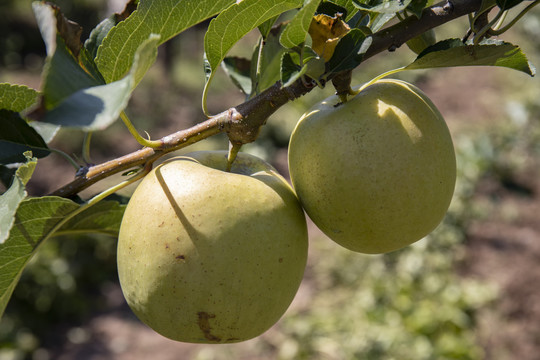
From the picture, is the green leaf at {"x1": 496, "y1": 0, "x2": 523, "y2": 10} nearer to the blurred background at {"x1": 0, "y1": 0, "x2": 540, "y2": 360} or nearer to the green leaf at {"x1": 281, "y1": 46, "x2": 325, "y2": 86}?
the green leaf at {"x1": 281, "y1": 46, "x2": 325, "y2": 86}

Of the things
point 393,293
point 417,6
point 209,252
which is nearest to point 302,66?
point 417,6

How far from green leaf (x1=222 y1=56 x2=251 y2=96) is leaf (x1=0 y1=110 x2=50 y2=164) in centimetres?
33

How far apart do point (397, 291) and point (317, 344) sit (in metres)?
0.58

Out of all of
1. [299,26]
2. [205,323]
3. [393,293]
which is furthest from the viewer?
[393,293]

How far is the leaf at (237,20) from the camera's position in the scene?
2.07 ft

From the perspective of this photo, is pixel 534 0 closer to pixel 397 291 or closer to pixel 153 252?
pixel 153 252

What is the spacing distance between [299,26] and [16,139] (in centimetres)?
45

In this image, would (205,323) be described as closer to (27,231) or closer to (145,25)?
(27,231)

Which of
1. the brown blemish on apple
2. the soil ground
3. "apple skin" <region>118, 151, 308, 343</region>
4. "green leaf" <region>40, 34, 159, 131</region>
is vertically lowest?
the soil ground

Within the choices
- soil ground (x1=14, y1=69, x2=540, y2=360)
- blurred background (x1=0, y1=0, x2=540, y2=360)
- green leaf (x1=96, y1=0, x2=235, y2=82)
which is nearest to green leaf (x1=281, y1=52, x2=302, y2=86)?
green leaf (x1=96, y1=0, x2=235, y2=82)

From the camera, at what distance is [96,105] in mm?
479

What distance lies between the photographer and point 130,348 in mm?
3404

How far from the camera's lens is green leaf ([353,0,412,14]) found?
619 millimetres

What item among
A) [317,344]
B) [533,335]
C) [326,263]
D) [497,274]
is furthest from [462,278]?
[317,344]
